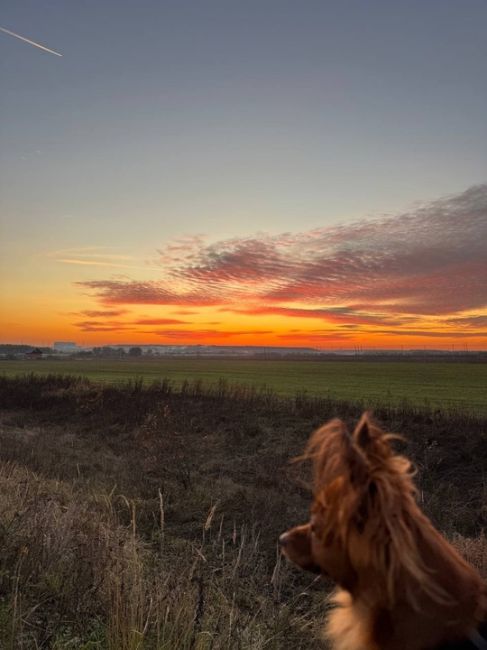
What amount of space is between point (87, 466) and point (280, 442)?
25.3 feet

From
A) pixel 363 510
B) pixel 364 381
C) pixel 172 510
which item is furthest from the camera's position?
pixel 364 381

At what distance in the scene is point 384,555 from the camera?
6.59 ft

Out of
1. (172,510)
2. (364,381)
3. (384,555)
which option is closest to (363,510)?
(384,555)

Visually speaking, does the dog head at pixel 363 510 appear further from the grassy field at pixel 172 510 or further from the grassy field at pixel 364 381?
the grassy field at pixel 364 381

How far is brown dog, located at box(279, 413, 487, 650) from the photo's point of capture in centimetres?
199

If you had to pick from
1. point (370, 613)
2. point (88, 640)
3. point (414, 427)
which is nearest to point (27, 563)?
point (88, 640)

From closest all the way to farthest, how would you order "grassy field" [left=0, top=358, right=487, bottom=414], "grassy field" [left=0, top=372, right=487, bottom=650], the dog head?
the dog head, "grassy field" [left=0, top=372, right=487, bottom=650], "grassy field" [left=0, top=358, right=487, bottom=414]

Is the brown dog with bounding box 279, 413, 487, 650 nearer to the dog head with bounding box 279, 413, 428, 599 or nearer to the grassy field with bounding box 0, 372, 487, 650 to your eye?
the dog head with bounding box 279, 413, 428, 599

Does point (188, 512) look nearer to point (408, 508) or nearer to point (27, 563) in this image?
point (27, 563)

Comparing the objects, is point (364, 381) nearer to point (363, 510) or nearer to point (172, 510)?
point (172, 510)

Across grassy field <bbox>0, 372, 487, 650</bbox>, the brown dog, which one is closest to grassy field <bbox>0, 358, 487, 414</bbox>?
grassy field <bbox>0, 372, 487, 650</bbox>

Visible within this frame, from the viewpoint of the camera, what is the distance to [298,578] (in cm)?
796

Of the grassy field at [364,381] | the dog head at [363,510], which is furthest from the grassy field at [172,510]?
the grassy field at [364,381]

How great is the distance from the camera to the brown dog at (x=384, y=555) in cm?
199
